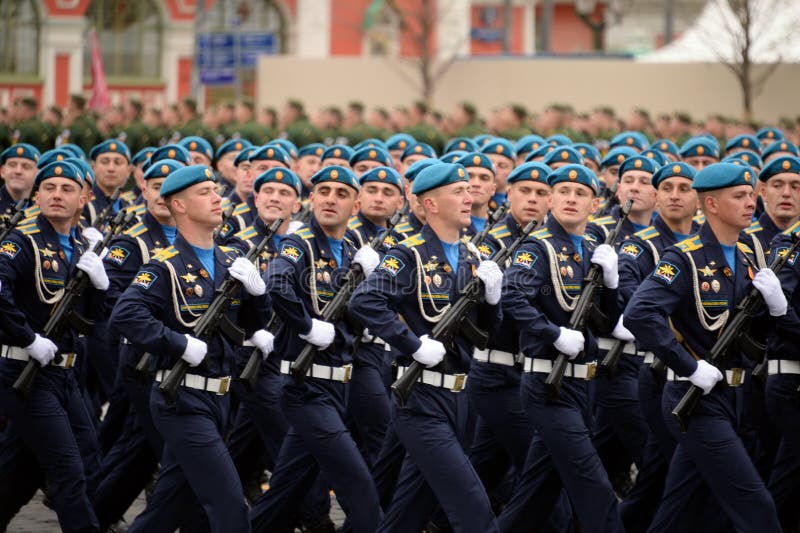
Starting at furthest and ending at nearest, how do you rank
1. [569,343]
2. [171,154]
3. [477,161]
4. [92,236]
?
[171,154]
[477,161]
[92,236]
[569,343]

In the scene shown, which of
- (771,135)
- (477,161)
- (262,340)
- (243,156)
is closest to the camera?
(262,340)

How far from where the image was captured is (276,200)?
984 centimetres

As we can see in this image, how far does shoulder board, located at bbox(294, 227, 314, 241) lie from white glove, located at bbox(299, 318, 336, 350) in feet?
2.17

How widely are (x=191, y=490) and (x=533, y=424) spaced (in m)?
1.79

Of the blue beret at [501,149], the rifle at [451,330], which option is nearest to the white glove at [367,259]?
the rifle at [451,330]

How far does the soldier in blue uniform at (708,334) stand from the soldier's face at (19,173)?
6241 millimetres

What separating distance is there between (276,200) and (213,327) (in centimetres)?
265

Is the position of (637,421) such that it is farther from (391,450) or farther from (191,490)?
(191,490)

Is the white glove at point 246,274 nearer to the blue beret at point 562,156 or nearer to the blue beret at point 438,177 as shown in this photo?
the blue beret at point 438,177

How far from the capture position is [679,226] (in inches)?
362

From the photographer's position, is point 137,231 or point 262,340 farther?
point 137,231

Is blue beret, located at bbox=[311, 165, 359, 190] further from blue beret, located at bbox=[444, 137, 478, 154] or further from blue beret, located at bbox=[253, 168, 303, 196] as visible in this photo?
blue beret, located at bbox=[444, 137, 478, 154]

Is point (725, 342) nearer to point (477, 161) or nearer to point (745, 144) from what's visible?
point (477, 161)

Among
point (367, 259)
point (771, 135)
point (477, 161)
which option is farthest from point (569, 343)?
point (771, 135)
